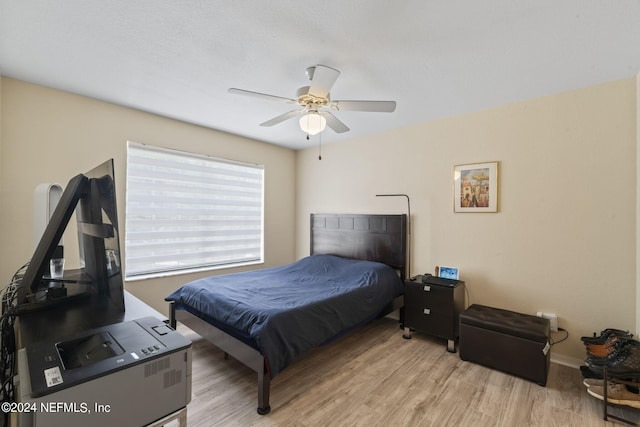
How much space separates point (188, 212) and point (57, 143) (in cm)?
139

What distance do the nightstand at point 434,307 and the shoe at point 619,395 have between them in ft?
3.36

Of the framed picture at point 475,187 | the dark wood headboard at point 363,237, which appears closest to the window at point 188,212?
the dark wood headboard at point 363,237

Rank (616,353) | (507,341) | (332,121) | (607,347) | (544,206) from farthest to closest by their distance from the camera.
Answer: (544,206) → (332,121) → (507,341) → (607,347) → (616,353)

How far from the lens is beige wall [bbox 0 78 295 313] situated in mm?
2383

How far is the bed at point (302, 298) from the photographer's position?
197cm

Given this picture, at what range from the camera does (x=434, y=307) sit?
2840 millimetres

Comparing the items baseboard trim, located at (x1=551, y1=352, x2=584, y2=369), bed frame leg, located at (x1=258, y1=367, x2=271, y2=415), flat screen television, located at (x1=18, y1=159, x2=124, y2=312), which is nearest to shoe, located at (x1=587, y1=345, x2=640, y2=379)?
baseboard trim, located at (x1=551, y1=352, x2=584, y2=369)

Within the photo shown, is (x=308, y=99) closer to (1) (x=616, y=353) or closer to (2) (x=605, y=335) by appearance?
(1) (x=616, y=353)

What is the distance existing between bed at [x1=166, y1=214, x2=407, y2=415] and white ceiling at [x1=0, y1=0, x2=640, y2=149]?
1813 mm

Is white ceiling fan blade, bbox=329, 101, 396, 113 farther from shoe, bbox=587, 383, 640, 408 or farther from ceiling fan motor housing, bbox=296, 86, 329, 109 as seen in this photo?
shoe, bbox=587, 383, 640, 408

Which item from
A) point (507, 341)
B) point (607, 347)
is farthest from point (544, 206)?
point (507, 341)

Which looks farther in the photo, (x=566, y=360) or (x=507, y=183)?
(x=507, y=183)

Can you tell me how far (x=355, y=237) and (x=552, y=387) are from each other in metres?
2.43

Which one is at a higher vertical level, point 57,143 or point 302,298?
point 57,143
